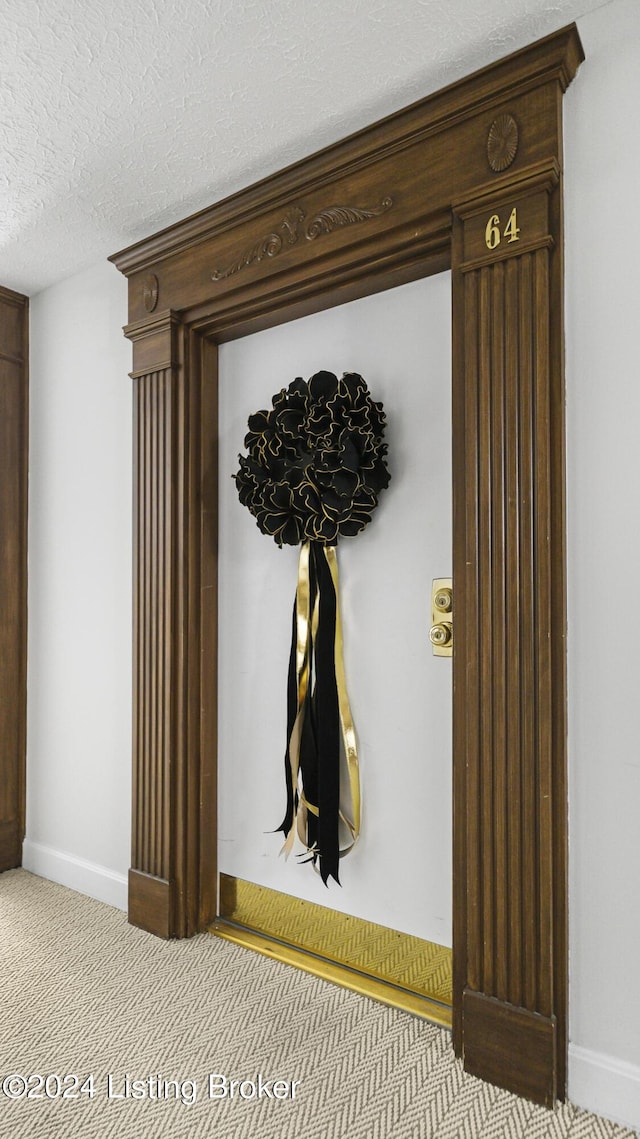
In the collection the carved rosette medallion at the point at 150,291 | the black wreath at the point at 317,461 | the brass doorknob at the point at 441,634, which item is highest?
the carved rosette medallion at the point at 150,291

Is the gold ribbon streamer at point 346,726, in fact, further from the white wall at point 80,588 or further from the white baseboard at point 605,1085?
the white wall at point 80,588

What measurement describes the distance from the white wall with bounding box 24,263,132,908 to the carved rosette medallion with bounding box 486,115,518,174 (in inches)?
58.2

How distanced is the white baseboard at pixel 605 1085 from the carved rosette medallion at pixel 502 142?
202 cm

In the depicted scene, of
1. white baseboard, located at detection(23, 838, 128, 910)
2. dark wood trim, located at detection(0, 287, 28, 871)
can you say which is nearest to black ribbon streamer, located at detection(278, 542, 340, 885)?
white baseboard, located at detection(23, 838, 128, 910)

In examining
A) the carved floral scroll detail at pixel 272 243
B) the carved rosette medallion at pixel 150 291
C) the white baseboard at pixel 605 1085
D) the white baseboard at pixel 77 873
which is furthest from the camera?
the white baseboard at pixel 77 873

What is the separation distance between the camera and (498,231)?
170 centimetres

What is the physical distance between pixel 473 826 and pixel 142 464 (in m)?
1.60

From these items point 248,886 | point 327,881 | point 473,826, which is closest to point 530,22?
point 473,826

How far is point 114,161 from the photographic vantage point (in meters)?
2.10

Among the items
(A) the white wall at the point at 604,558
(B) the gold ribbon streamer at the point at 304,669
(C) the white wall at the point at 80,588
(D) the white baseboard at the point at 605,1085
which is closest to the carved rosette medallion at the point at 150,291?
(C) the white wall at the point at 80,588

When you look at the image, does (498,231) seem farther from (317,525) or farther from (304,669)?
(304,669)

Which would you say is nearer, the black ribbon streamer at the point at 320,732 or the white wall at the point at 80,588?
the black ribbon streamer at the point at 320,732

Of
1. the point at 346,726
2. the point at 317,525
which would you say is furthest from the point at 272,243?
the point at 346,726

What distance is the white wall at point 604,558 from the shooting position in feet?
5.12
